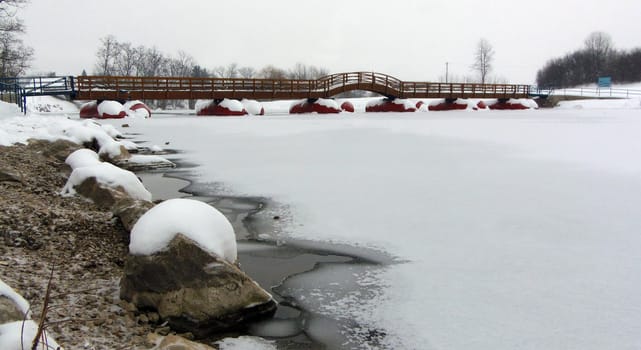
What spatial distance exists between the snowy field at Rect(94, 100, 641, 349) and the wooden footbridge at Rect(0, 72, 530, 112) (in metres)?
19.5

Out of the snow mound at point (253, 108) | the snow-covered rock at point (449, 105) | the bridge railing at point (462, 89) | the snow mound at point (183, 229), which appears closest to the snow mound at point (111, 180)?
the snow mound at point (183, 229)

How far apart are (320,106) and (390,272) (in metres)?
32.7

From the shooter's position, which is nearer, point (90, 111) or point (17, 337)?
point (17, 337)

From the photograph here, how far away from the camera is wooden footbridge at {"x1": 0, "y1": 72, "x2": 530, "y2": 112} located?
93.6 ft

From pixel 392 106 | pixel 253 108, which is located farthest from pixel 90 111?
pixel 392 106

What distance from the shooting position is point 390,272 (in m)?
4.25

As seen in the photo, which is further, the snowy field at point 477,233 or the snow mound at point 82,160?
the snow mound at point 82,160

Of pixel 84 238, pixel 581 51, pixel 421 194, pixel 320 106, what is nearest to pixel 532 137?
pixel 421 194

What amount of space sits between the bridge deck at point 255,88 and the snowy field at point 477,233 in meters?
21.5

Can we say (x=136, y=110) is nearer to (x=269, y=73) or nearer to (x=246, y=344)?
(x=246, y=344)

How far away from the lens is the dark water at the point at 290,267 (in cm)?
324

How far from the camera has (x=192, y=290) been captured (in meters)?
3.38

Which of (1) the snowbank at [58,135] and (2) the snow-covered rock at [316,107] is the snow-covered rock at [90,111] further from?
(1) the snowbank at [58,135]

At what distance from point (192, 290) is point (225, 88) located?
103 ft
